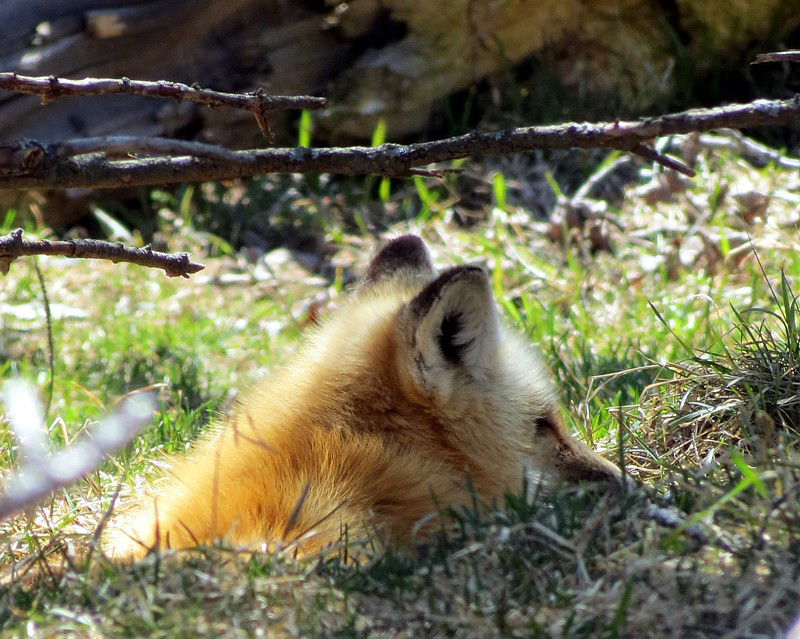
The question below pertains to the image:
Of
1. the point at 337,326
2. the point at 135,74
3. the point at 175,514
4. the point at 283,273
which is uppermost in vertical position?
the point at 135,74

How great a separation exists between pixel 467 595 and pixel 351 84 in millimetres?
6016

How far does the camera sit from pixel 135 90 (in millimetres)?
2719

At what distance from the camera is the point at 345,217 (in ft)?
25.3

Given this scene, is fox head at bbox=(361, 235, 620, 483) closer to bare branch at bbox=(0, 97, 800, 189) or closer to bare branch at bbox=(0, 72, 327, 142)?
bare branch at bbox=(0, 97, 800, 189)

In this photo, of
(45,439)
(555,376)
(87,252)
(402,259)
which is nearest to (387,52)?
(555,376)

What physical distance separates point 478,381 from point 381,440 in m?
0.39

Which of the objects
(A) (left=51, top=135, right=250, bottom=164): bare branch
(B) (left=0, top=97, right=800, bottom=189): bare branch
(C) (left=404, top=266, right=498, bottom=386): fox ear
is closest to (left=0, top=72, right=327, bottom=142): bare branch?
(B) (left=0, top=97, right=800, bottom=189): bare branch

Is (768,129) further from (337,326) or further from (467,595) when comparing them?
(467,595)

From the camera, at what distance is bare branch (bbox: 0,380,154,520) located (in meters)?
3.55

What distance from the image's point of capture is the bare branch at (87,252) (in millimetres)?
2895

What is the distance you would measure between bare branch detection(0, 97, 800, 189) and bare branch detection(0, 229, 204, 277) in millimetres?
248

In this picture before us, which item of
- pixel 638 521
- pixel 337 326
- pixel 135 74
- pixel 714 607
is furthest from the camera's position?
pixel 135 74

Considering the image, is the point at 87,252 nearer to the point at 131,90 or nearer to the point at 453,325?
the point at 131,90

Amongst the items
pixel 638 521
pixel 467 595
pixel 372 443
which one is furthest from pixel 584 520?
pixel 372 443
